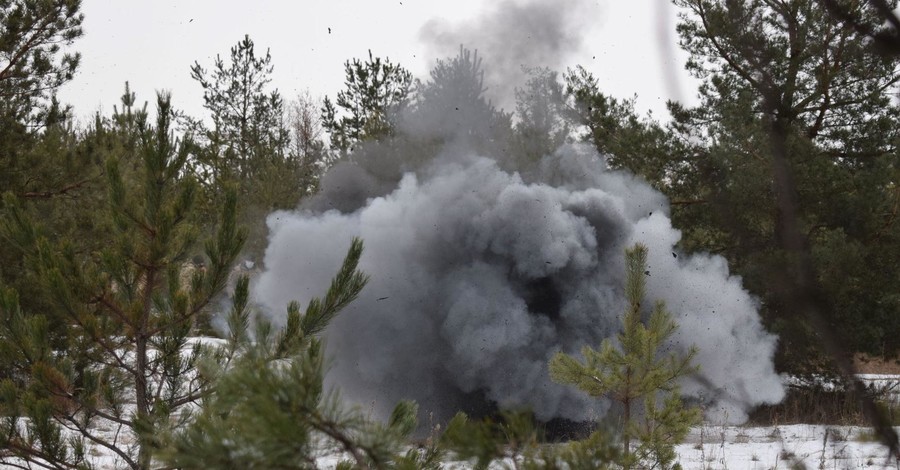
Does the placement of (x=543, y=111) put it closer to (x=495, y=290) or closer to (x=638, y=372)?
(x=495, y=290)

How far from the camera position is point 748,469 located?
6734 mm

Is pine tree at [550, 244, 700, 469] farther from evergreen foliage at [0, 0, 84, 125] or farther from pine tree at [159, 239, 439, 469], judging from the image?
evergreen foliage at [0, 0, 84, 125]

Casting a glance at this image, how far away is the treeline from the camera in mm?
1583

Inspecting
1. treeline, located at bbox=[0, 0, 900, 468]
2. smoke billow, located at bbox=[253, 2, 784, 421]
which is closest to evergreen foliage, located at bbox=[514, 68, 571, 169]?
treeline, located at bbox=[0, 0, 900, 468]

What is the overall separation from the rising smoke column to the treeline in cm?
87

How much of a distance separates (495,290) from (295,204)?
18.2 feet

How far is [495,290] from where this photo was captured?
969 cm

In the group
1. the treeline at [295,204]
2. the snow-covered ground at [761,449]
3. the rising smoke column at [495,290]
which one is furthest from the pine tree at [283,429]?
the rising smoke column at [495,290]

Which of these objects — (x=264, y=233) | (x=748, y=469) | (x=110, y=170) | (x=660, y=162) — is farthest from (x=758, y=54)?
(x=264, y=233)

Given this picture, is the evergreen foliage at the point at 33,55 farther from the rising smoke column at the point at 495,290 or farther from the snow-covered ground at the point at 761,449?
the snow-covered ground at the point at 761,449

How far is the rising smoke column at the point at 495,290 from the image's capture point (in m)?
9.48

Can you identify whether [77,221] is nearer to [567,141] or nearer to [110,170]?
[110,170]

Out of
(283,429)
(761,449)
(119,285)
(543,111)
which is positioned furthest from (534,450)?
(543,111)

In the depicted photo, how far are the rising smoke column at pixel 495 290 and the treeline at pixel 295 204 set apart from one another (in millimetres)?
874
